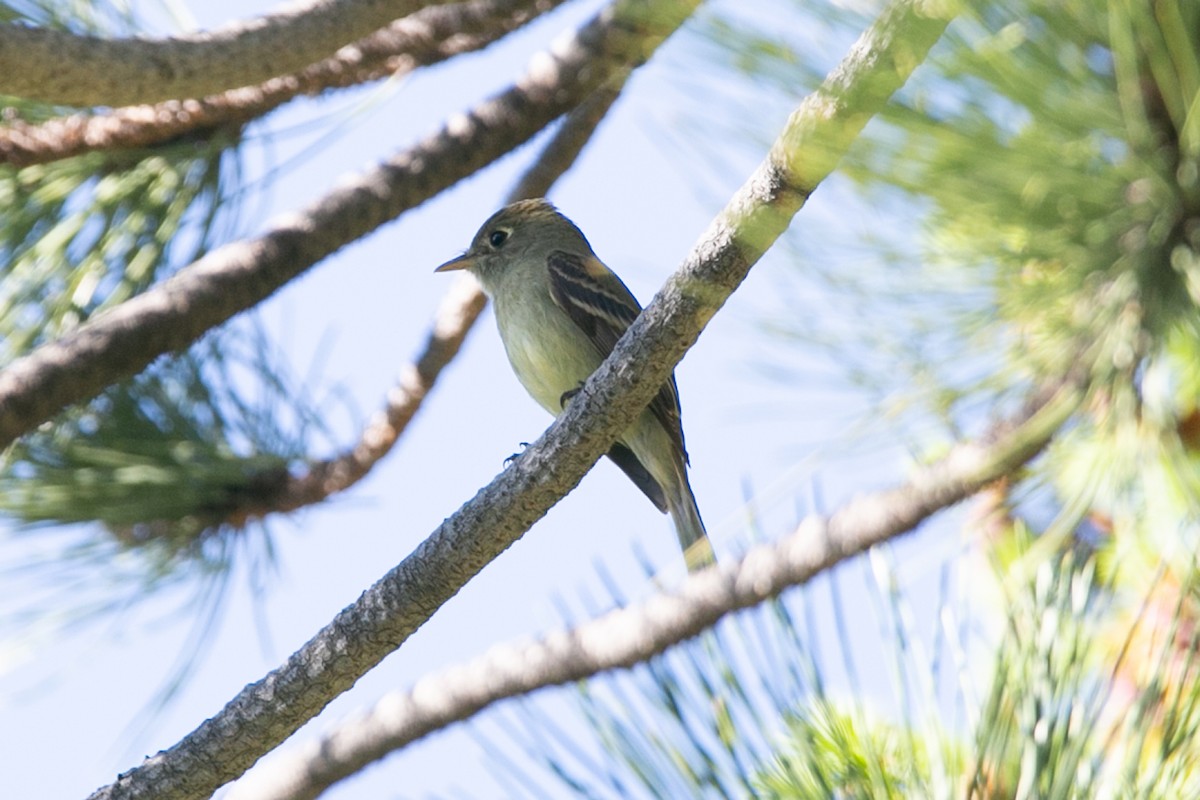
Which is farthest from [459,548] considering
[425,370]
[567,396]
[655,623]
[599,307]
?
[599,307]

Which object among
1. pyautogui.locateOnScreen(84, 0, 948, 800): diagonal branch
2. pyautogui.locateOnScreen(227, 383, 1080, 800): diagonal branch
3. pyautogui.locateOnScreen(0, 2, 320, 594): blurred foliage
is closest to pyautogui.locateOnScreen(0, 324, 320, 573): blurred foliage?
pyautogui.locateOnScreen(0, 2, 320, 594): blurred foliage

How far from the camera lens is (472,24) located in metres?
3.39

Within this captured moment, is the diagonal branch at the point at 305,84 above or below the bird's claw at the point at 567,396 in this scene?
above

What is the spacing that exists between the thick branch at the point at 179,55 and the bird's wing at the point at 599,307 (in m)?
1.46

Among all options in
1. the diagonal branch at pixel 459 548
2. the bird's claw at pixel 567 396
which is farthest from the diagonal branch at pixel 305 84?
the diagonal branch at pixel 459 548

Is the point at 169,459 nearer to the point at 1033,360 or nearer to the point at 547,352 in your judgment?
the point at 547,352

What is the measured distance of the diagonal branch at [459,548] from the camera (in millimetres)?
2080

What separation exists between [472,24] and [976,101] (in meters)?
1.97

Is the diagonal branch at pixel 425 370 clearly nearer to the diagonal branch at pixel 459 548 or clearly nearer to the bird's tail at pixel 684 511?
the bird's tail at pixel 684 511

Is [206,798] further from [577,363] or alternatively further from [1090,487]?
[577,363]

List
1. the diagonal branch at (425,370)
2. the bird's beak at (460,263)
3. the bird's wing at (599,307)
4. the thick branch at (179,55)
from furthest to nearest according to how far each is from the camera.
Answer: the bird's beak at (460,263)
the bird's wing at (599,307)
the diagonal branch at (425,370)
the thick branch at (179,55)

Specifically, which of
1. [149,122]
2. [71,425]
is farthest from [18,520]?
[149,122]

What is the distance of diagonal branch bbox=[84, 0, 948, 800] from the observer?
6.82ft

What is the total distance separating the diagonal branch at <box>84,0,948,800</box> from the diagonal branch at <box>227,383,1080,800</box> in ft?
1.16
